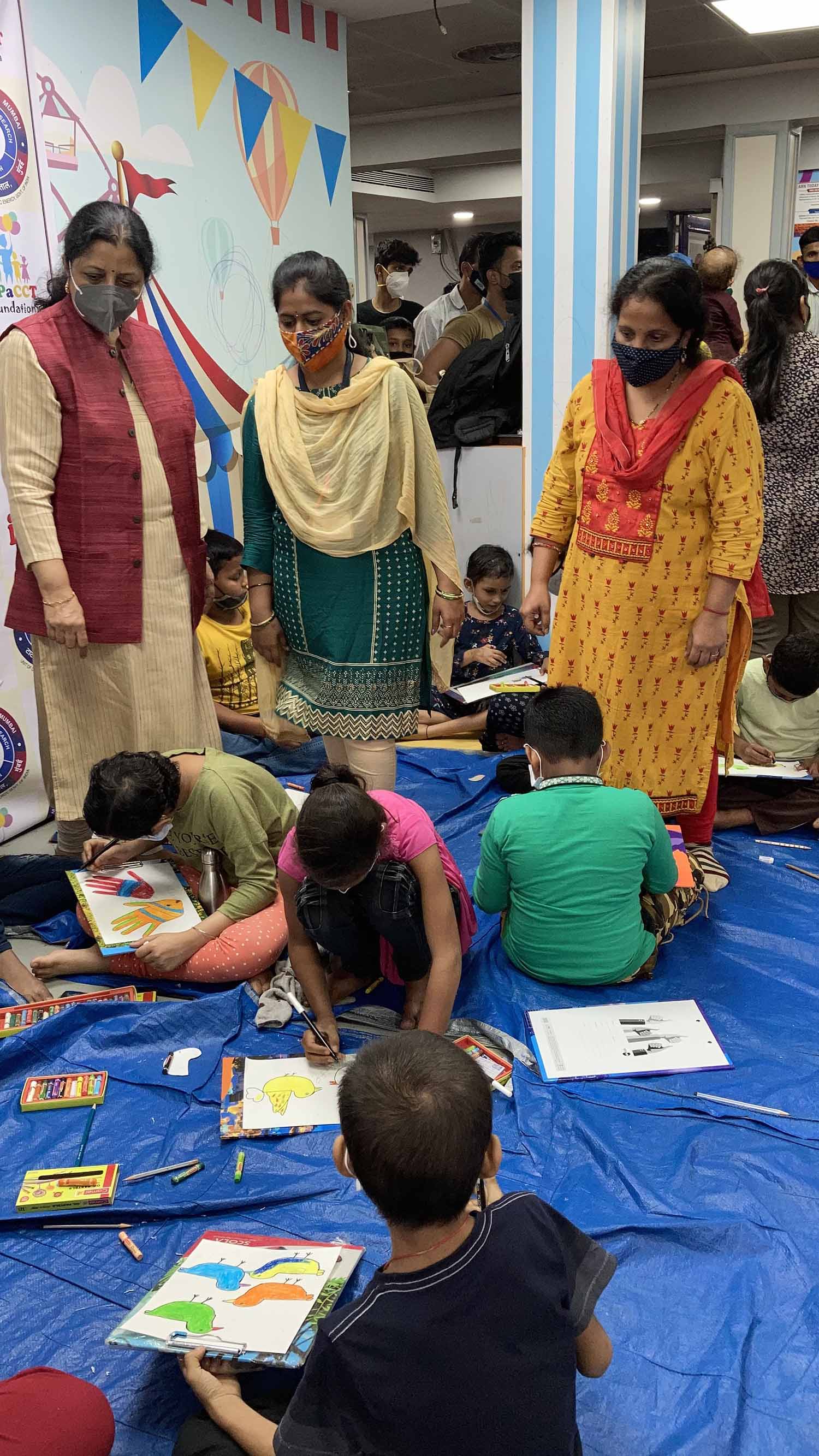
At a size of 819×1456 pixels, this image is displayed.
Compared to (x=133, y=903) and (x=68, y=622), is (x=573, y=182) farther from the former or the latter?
(x=133, y=903)

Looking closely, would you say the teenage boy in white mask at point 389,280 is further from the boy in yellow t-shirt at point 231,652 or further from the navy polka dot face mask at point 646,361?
the navy polka dot face mask at point 646,361

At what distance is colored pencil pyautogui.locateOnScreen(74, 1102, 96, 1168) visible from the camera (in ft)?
6.61

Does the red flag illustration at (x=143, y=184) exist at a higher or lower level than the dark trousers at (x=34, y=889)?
higher

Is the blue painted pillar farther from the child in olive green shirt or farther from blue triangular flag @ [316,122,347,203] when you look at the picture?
the child in olive green shirt

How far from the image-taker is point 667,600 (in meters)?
2.62

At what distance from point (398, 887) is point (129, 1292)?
2.59 feet

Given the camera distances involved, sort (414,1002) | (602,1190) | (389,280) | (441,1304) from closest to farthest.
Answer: (441,1304)
(602,1190)
(414,1002)
(389,280)

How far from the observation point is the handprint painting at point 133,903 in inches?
99.0

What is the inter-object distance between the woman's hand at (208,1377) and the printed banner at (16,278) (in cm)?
225

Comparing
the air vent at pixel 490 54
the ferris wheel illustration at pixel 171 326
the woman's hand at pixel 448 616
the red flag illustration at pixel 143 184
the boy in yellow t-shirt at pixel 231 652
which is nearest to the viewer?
the woman's hand at pixel 448 616

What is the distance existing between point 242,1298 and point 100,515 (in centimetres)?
175

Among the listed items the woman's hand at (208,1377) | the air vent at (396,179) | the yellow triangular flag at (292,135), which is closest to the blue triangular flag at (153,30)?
the yellow triangular flag at (292,135)

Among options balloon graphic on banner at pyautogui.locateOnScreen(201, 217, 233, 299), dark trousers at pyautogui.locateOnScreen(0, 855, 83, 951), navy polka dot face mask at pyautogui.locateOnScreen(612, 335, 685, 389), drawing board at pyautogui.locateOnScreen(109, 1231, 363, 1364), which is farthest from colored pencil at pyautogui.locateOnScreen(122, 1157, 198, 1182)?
balloon graphic on banner at pyautogui.locateOnScreen(201, 217, 233, 299)

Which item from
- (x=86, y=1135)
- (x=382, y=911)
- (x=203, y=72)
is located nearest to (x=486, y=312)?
(x=203, y=72)
